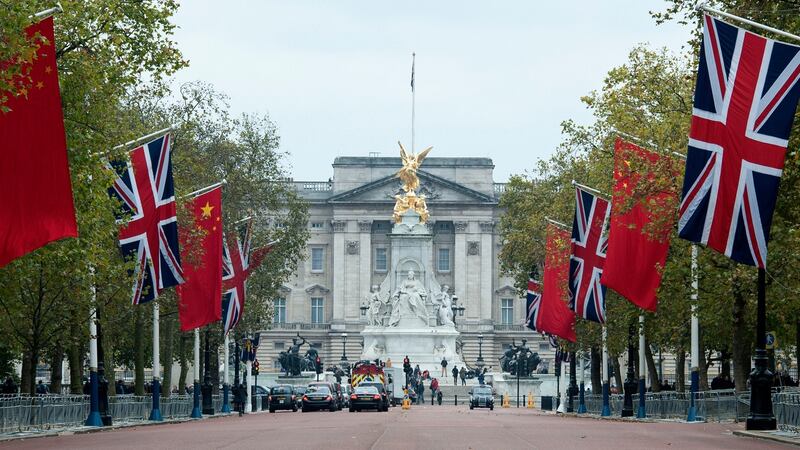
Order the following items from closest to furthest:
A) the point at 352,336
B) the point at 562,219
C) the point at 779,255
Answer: the point at 779,255
the point at 562,219
the point at 352,336

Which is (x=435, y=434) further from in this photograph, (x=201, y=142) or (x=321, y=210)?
(x=321, y=210)

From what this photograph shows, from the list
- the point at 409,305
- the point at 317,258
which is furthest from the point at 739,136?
the point at 317,258

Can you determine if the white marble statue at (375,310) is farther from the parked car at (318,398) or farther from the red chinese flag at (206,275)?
the red chinese flag at (206,275)

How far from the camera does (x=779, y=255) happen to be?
45406 mm

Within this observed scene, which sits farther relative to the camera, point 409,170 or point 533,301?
point 409,170

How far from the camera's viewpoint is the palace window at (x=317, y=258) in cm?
18325

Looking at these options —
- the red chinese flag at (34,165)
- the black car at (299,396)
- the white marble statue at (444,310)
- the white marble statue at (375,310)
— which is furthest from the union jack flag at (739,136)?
the white marble statue at (375,310)

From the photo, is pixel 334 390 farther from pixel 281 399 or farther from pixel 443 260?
pixel 443 260

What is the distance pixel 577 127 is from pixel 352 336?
3960 inches

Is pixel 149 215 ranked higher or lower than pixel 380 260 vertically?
lower

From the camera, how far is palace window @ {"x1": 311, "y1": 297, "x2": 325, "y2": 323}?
598ft

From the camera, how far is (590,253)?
5512cm

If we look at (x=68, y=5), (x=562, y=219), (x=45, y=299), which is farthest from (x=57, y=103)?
(x=562, y=219)

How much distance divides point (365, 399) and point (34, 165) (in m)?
45.3
